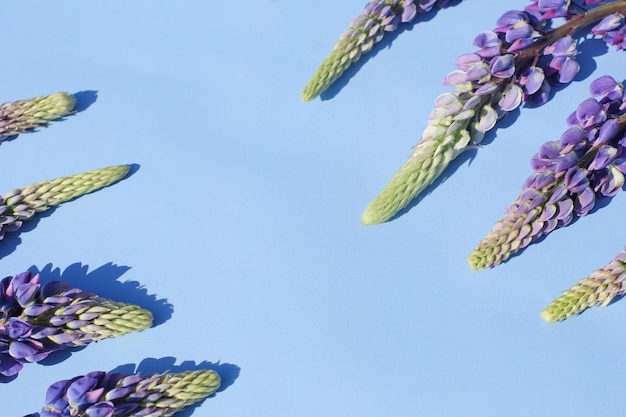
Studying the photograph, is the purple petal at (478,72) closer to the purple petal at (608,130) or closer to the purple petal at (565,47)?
the purple petal at (565,47)

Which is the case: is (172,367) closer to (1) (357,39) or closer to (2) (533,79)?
(1) (357,39)

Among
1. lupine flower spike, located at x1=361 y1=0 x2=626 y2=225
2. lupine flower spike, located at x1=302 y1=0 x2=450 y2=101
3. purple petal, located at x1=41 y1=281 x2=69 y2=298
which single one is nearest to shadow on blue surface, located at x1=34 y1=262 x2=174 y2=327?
purple petal, located at x1=41 y1=281 x2=69 y2=298

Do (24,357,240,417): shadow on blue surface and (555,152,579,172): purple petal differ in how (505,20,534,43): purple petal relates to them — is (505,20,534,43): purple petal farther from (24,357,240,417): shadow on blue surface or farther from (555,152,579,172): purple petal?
Answer: (24,357,240,417): shadow on blue surface

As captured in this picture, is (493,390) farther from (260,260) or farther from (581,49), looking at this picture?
(581,49)

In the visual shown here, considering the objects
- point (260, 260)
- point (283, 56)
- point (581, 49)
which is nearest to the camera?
point (260, 260)

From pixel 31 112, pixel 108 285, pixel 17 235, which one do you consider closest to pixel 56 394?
pixel 108 285

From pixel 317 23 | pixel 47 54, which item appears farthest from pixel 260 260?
pixel 47 54

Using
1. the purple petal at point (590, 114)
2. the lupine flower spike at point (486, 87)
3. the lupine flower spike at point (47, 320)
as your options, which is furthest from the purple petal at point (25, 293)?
the purple petal at point (590, 114)
